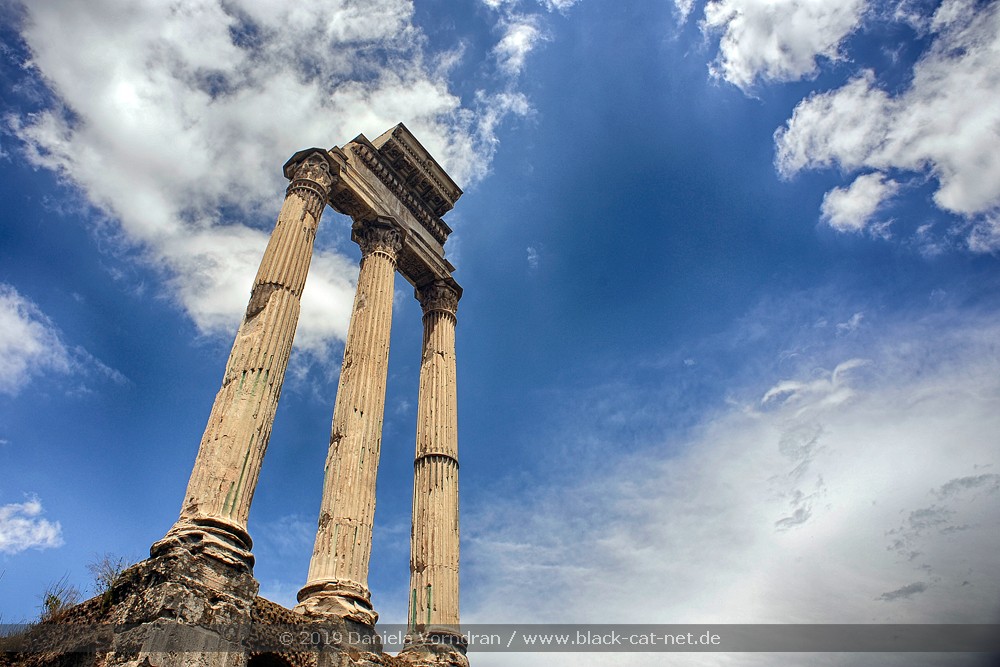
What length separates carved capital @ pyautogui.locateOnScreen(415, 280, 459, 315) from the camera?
1756cm

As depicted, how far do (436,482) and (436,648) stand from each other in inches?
136

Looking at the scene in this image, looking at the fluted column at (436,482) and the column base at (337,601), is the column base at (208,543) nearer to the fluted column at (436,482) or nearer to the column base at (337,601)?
the column base at (337,601)

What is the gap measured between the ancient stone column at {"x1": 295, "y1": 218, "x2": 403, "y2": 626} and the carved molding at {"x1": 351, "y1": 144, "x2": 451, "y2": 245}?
186cm

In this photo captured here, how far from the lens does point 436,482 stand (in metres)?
14.2

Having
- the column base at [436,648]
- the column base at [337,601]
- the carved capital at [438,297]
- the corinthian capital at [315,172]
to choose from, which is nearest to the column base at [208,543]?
the column base at [337,601]

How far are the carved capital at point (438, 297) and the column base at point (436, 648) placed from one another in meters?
8.31

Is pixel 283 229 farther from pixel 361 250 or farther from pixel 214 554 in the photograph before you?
pixel 214 554

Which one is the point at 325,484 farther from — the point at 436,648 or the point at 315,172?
the point at 315,172

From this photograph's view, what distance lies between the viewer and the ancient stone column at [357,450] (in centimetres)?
1037

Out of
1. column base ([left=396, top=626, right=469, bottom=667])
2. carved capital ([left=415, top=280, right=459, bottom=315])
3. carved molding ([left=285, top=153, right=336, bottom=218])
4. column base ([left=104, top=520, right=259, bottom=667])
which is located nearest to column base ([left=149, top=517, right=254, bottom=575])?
column base ([left=104, top=520, right=259, bottom=667])

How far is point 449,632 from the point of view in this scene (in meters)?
12.4

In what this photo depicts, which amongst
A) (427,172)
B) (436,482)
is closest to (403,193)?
(427,172)

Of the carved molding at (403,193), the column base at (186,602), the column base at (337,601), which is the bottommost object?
the column base at (186,602)

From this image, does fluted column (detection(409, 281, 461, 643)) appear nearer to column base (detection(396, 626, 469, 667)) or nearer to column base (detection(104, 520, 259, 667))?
column base (detection(396, 626, 469, 667))
